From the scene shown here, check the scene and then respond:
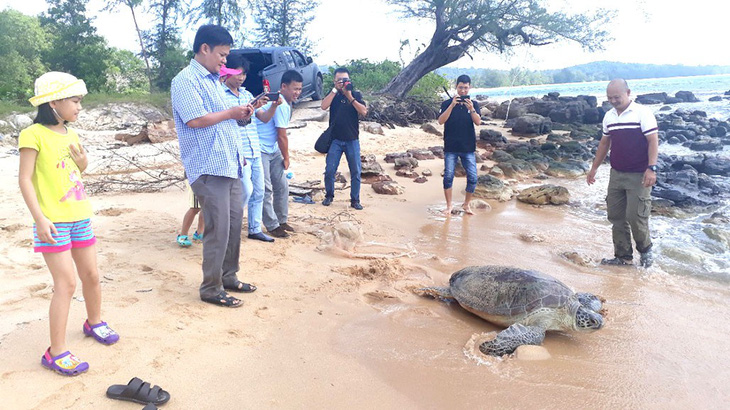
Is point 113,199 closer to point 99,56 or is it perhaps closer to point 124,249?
point 124,249

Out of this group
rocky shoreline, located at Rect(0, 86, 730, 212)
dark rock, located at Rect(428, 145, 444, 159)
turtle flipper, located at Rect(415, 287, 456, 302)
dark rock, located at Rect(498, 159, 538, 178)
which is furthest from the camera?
dark rock, located at Rect(428, 145, 444, 159)

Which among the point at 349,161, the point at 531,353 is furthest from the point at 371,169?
the point at 531,353

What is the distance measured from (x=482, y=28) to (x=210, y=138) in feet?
67.4

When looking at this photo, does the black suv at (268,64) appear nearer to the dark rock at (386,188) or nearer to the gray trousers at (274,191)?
the dark rock at (386,188)

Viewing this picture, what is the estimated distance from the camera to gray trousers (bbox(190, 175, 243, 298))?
132 inches

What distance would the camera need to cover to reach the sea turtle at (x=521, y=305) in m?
3.42

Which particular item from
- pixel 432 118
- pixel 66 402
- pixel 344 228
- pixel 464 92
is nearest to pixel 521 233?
pixel 464 92

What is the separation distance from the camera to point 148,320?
3.20 meters

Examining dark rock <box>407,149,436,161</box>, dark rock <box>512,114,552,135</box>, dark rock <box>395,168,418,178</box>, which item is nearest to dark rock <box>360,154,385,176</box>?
dark rock <box>395,168,418,178</box>

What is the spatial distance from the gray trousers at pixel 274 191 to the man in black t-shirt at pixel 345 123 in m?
1.58

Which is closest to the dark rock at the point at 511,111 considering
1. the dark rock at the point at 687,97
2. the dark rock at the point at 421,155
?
the dark rock at the point at 421,155

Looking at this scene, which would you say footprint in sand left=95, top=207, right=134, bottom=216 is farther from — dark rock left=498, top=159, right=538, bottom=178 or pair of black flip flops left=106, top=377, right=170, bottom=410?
dark rock left=498, top=159, right=538, bottom=178

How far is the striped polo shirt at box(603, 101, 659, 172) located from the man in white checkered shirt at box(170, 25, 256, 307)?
409cm

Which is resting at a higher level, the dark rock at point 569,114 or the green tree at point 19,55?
the green tree at point 19,55
